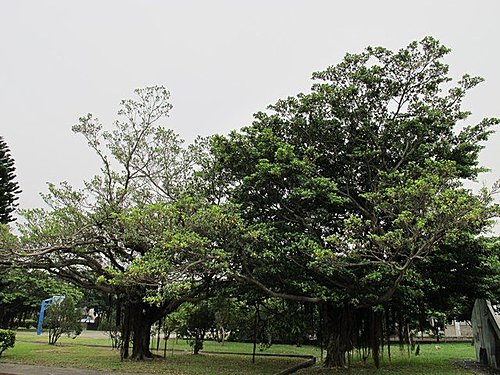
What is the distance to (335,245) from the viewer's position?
8258mm

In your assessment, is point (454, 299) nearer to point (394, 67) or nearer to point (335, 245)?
point (335, 245)

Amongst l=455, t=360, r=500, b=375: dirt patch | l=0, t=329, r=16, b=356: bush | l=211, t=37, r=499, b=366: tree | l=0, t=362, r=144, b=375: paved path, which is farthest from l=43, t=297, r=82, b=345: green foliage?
l=455, t=360, r=500, b=375: dirt patch

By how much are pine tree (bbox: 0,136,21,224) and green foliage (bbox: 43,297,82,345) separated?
4.36m

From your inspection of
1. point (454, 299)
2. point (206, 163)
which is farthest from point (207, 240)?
point (454, 299)

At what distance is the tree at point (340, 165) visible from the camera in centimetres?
881

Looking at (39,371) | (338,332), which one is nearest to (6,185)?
(39,371)

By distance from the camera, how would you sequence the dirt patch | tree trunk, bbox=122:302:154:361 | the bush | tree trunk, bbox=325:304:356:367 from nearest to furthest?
the dirt patch → tree trunk, bbox=325:304:356:367 → the bush → tree trunk, bbox=122:302:154:361

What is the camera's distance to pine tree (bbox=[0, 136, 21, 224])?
62.1ft

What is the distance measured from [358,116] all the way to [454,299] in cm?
505

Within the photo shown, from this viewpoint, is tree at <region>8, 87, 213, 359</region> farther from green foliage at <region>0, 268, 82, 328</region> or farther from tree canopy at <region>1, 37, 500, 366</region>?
green foliage at <region>0, 268, 82, 328</region>

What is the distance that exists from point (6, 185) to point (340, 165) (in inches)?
615

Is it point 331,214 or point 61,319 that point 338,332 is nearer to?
point 331,214

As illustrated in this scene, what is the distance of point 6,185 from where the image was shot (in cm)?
1933

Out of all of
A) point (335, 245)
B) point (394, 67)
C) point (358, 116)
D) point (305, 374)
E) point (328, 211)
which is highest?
point (394, 67)
